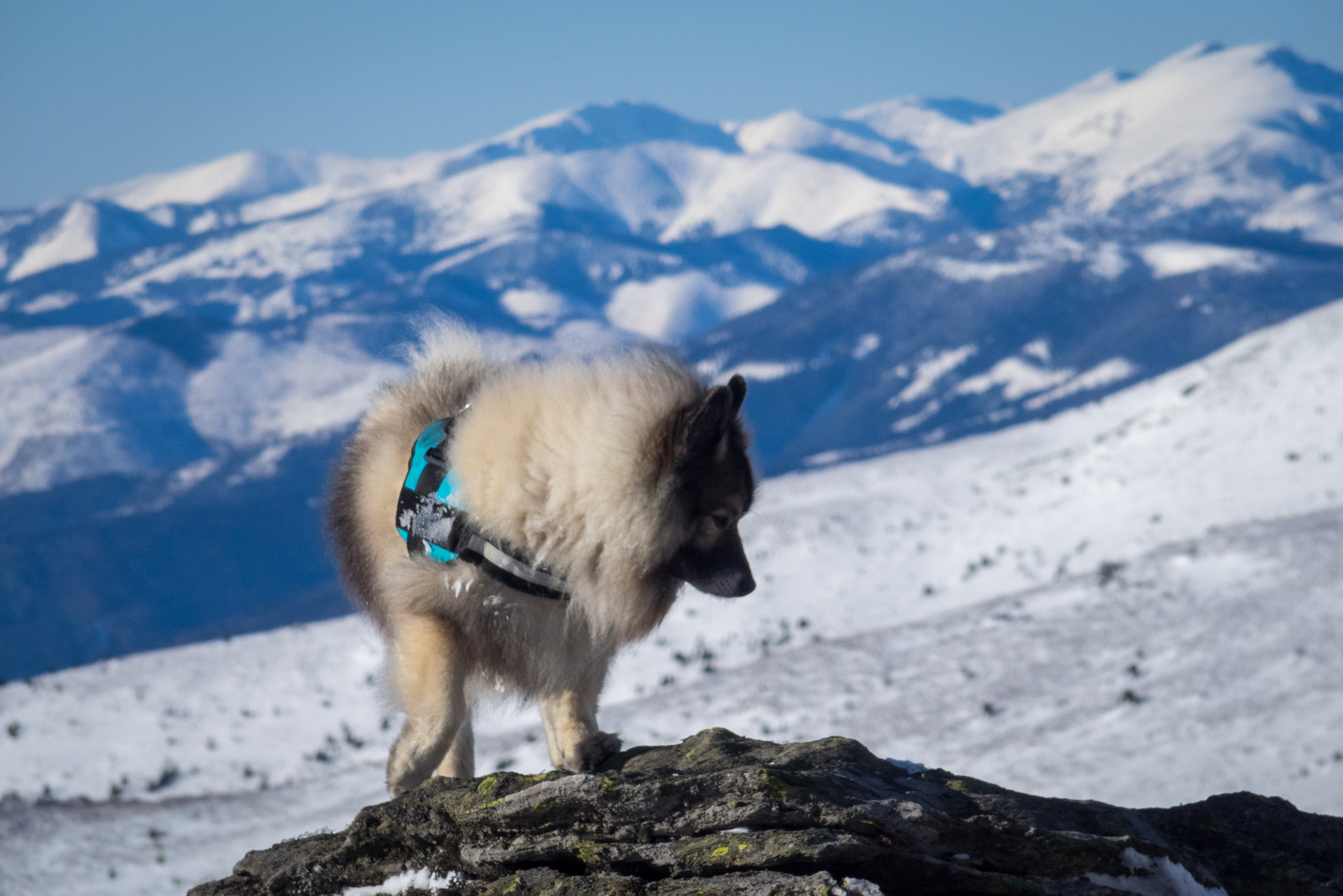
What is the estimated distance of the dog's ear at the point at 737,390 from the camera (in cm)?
410

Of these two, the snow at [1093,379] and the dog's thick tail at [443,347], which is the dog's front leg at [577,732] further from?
the snow at [1093,379]

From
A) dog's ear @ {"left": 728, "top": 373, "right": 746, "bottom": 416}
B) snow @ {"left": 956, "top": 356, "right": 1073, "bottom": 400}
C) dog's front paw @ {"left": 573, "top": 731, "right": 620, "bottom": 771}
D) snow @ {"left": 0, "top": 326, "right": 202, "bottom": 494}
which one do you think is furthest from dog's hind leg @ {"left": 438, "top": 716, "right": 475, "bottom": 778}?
snow @ {"left": 0, "top": 326, "right": 202, "bottom": 494}

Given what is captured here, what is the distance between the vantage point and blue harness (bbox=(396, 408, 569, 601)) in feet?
14.2

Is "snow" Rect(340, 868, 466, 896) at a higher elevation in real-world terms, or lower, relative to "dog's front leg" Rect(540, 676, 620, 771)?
higher

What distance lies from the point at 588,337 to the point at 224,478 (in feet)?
505

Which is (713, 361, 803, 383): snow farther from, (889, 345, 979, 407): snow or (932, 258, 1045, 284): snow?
(932, 258, 1045, 284): snow

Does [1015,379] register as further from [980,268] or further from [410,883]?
[410,883]

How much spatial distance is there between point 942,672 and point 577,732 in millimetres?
10988

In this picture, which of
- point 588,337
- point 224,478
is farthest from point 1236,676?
point 224,478

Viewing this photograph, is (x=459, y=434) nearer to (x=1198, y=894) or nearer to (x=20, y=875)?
(x=1198, y=894)


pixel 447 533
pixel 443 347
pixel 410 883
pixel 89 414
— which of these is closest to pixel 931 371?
pixel 89 414

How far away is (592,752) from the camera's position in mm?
4844

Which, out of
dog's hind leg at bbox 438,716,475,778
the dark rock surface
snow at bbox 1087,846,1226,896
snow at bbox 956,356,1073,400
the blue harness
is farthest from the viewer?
snow at bbox 956,356,1073,400

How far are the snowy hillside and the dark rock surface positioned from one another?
117 cm
